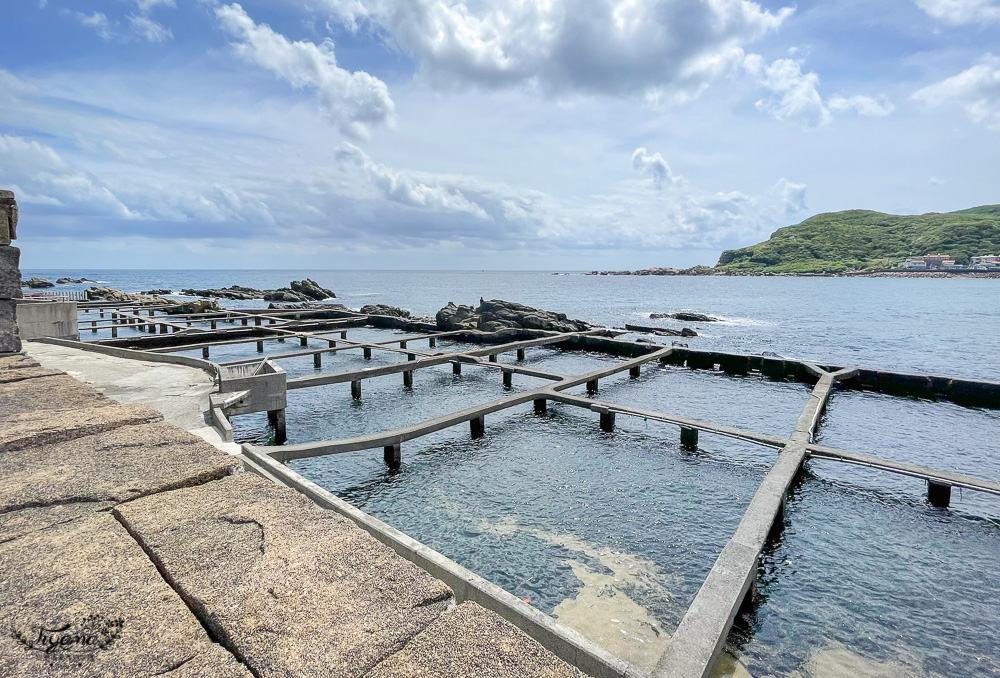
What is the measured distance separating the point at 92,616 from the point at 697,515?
374 inches

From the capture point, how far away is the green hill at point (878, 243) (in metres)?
158

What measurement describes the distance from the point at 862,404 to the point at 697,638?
17759mm

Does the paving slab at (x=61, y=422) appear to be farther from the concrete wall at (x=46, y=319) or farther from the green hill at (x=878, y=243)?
the green hill at (x=878, y=243)

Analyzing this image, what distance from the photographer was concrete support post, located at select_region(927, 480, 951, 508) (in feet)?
31.6

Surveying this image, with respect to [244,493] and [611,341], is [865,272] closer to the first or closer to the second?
[611,341]

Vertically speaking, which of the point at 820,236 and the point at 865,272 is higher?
the point at 820,236

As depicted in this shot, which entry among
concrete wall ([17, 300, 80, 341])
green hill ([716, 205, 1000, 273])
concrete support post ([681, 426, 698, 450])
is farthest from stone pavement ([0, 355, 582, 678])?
green hill ([716, 205, 1000, 273])

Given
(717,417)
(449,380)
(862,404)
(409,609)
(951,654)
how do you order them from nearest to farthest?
(409,609) < (951,654) < (717,417) < (862,404) < (449,380)

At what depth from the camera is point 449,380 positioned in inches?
872

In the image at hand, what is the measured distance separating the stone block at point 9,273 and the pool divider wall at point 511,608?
8.08m

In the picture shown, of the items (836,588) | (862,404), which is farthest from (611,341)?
(836,588)

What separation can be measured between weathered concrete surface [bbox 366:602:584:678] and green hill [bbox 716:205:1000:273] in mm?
198385

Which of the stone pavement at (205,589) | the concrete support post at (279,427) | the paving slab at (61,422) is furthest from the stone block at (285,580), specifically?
the concrete support post at (279,427)

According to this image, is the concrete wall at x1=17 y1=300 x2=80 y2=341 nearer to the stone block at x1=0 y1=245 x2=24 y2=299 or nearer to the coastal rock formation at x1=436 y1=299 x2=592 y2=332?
the stone block at x1=0 y1=245 x2=24 y2=299
